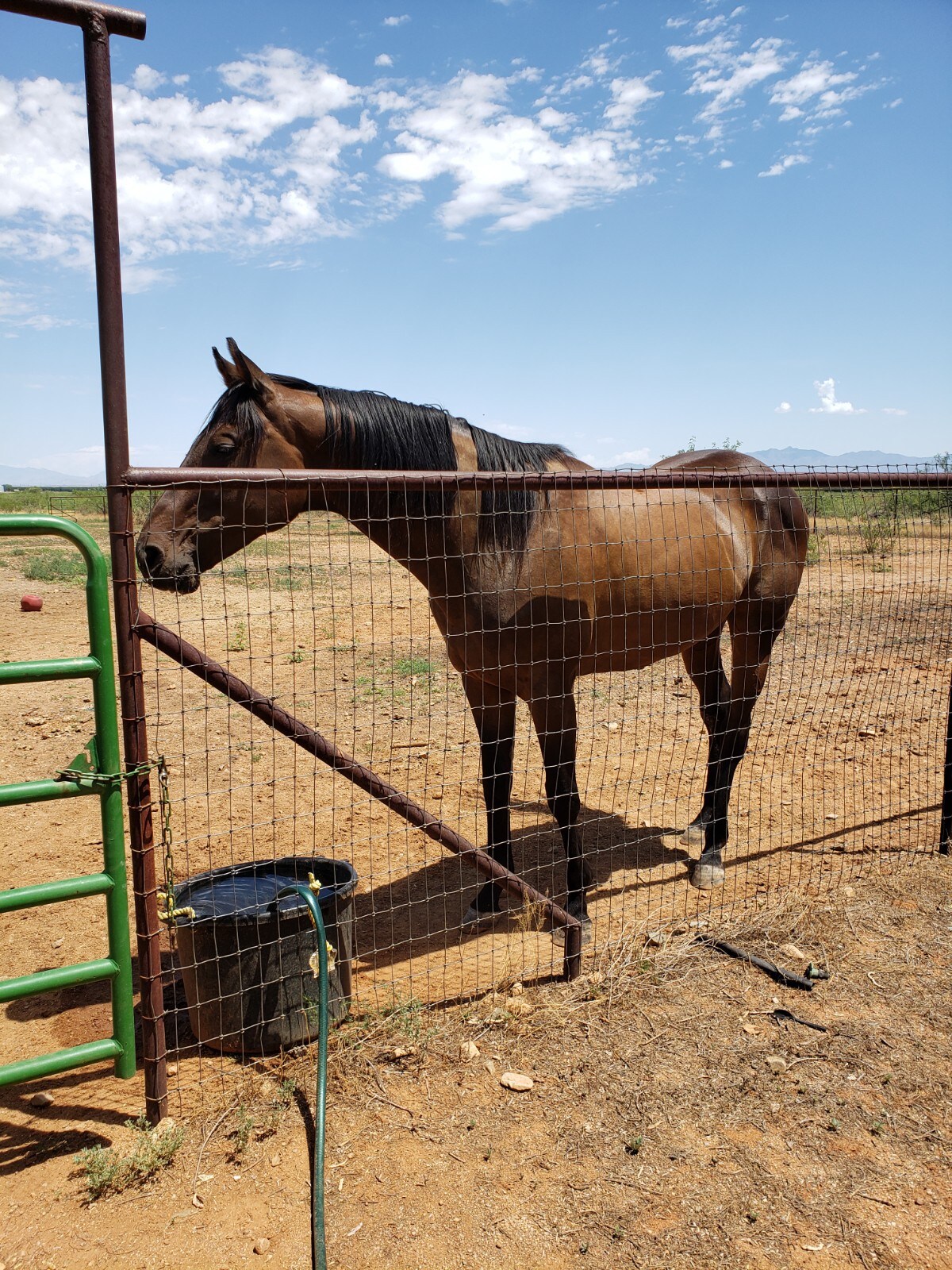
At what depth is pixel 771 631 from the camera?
4.74m

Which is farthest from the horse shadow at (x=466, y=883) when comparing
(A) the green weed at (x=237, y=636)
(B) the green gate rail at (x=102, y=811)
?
(A) the green weed at (x=237, y=636)

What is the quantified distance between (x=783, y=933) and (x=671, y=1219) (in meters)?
1.63

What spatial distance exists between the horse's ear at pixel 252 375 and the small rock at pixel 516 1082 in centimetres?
245

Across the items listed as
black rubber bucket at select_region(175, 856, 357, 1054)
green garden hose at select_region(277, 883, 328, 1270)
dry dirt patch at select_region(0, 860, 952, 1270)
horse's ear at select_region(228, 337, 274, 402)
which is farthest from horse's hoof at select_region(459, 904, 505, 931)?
horse's ear at select_region(228, 337, 274, 402)

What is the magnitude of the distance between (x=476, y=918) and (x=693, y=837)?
1.62 metres

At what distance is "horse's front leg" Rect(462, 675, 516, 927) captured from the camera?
376 centimetres

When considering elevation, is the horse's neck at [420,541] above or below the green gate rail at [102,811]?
above

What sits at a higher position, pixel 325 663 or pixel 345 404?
pixel 345 404

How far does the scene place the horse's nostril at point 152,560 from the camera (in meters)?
2.60

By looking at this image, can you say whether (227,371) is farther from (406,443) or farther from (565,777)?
(565,777)

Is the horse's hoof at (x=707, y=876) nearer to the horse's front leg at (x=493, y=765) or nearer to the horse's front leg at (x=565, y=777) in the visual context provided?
the horse's front leg at (x=565, y=777)

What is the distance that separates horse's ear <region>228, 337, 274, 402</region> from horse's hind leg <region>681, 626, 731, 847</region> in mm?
2904

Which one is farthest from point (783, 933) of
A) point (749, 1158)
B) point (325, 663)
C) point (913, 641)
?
point (913, 641)

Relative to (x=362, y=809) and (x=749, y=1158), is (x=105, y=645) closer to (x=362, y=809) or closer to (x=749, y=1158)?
(x=749, y=1158)
